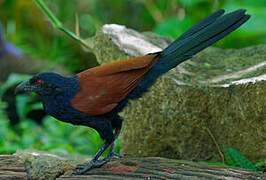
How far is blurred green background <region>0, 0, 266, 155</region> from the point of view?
197 inches

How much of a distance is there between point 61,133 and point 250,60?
8.47 ft

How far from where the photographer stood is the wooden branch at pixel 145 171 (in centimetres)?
281

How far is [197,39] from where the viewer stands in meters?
3.13

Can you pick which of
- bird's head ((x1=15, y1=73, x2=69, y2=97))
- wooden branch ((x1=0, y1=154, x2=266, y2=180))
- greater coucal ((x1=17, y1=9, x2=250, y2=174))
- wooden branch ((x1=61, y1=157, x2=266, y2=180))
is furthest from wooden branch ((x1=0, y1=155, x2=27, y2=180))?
bird's head ((x1=15, y1=73, x2=69, y2=97))

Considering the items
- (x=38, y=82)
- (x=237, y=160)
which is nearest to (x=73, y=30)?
(x=38, y=82)

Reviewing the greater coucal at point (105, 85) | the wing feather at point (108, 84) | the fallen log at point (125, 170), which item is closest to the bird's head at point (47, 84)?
the greater coucal at point (105, 85)

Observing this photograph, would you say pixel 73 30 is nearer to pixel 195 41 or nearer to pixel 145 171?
pixel 195 41

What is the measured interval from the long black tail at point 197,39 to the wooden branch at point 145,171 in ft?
1.84

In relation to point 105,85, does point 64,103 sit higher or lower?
lower

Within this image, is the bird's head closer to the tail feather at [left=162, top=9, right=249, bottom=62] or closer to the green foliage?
the tail feather at [left=162, top=9, right=249, bottom=62]

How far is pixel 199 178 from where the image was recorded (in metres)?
2.76

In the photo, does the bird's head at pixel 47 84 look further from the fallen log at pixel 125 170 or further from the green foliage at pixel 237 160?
the green foliage at pixel 237 160

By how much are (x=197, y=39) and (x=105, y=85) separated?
29.8 inches

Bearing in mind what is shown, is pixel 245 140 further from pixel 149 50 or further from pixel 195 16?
pixel 195 16
